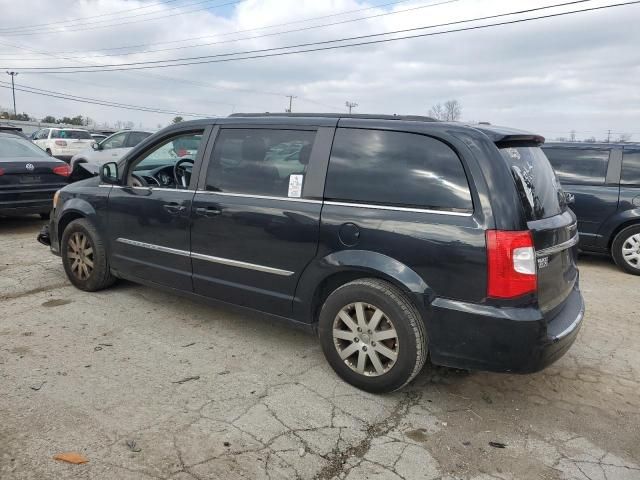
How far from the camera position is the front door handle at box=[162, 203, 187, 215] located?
402 centimetres

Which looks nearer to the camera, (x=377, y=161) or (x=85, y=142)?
(x=377, y=161)

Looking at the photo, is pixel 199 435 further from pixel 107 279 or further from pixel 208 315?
pixel 107 279

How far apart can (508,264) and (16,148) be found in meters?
8.30

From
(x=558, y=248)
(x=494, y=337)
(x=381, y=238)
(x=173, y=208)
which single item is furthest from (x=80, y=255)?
(x=558, y=248)

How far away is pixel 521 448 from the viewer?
9.01 feet

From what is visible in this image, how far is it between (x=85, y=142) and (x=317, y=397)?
75.4 feet

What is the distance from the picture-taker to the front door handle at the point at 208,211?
3.79m

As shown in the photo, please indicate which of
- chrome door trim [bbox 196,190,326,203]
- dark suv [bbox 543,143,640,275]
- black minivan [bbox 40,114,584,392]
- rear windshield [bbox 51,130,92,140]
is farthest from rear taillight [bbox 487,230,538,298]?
rear windshield [bbox 51,130,92,140]

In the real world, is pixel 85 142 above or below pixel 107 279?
above

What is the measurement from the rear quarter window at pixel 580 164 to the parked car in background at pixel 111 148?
10151 mm

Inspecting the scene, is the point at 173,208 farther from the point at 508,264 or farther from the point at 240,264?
the point at 508,264

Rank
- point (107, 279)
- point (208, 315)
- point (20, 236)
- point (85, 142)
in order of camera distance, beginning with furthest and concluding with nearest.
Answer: point (85, 142)
point (20, 236)
point (107, 279)
point (208, 315)

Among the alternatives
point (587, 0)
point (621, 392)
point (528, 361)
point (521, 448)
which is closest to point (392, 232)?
point (528, 361)

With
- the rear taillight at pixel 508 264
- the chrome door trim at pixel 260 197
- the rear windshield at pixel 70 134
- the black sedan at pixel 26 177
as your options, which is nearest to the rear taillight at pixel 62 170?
the black sedan at pixel 26 177
